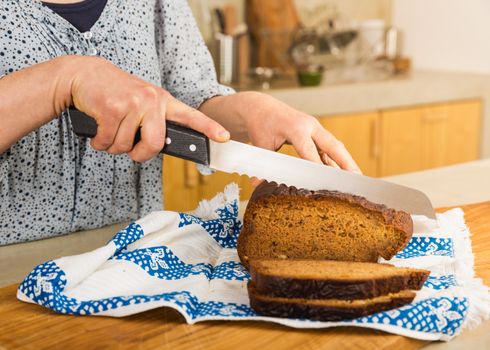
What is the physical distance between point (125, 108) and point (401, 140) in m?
2.28

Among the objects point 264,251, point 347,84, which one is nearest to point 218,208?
point 264,251

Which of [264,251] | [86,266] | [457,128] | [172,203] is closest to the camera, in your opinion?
[86,266]

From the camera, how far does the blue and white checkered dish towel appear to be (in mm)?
976

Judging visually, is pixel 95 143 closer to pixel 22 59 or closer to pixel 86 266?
pixel 86 266

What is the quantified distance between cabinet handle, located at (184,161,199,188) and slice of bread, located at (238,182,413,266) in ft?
4.40

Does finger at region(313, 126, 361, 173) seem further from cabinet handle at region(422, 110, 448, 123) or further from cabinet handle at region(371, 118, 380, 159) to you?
cabinet handle at region(422, 110, 448, 123)

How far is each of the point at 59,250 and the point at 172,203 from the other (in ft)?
4.24

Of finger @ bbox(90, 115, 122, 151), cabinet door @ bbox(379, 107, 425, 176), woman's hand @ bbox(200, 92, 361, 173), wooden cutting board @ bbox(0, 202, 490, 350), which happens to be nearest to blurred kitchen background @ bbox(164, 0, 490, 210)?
cabinet door @ bbox(379, 107, 425, 176)

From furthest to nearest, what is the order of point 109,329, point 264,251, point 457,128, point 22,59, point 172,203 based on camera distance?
1. point 457,128
2. point 172,203
3. point 22,59
4. point 264,251
5. point 109,329

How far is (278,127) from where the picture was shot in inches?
54.3

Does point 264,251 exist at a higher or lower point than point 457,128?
higher

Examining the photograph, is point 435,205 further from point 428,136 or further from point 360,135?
point 428,136

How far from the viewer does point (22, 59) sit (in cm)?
138

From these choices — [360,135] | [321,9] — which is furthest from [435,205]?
[321,9]
